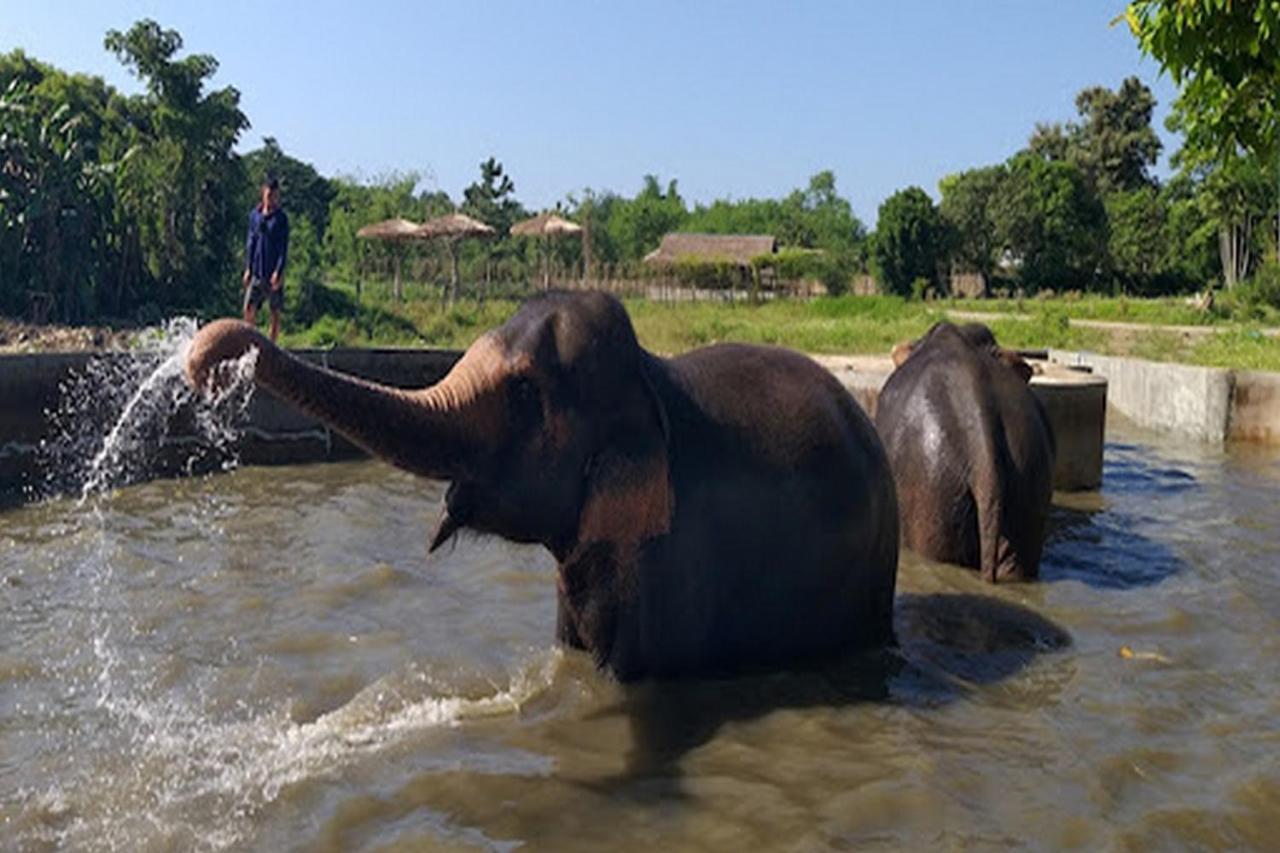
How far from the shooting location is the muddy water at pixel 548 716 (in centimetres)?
394

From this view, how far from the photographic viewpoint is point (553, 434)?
429 centimetres

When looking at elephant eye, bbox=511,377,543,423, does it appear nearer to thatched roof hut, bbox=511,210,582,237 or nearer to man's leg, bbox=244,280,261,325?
man's leg, bbox=244,280,261,325

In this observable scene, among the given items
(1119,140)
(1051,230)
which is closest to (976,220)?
(1051,230)

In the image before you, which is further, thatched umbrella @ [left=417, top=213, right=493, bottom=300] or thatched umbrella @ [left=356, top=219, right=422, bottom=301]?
thatched umbrella @ [left=356, top=219, right=422, bottom=301]

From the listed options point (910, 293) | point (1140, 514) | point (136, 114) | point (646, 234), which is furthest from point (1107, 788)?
point (646, 234)

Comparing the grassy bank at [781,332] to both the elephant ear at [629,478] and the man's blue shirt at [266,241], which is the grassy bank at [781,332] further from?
the elephant ear at [629,478]

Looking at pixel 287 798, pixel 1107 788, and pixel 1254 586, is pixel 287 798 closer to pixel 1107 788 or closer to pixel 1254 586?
pixel 1107 788

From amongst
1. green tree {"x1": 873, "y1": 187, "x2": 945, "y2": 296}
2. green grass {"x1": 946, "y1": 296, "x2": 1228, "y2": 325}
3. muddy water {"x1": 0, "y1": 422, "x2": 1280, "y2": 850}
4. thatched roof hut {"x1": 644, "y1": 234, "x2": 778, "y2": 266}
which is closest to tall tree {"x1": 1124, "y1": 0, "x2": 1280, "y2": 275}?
muddy water {"x1": 0, "y1": 422, "x2": 1280, "y2": 850}

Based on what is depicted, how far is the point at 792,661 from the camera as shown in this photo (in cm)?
525

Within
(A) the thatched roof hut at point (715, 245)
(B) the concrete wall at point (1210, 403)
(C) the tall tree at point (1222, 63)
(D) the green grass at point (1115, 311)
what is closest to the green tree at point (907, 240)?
(D) the green grass at point (1115, 311)

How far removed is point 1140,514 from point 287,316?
18.0 metres

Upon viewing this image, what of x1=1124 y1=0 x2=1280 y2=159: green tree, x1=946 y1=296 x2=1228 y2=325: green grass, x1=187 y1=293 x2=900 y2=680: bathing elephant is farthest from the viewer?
x1=946 y1=296 x2=1228 y2=325: green grass

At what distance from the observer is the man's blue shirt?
11.4 m

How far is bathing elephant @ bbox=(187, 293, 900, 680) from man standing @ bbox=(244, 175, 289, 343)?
7097mm
